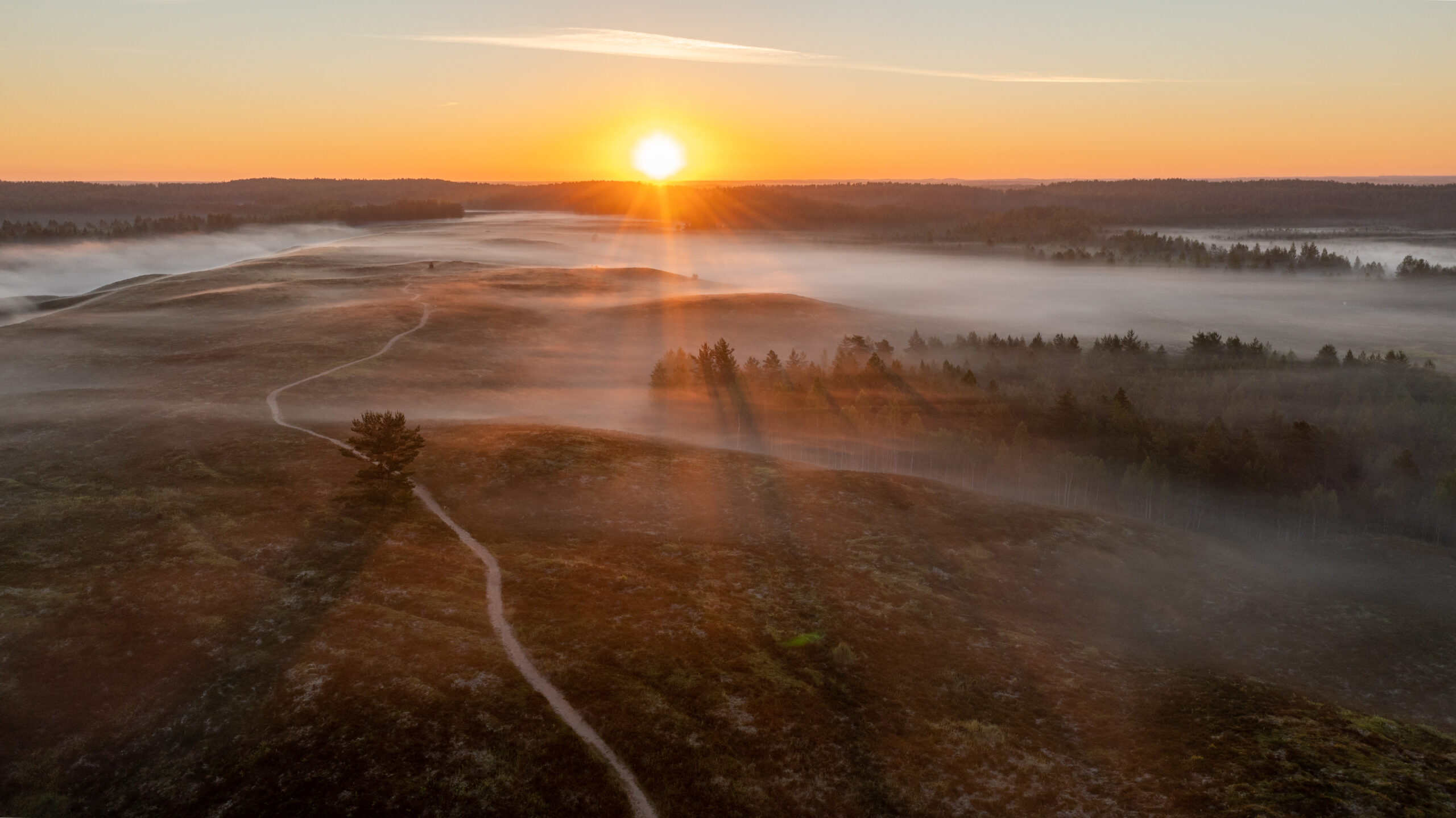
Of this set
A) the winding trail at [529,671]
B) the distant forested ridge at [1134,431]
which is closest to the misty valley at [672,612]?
the winding trail at [529,671]

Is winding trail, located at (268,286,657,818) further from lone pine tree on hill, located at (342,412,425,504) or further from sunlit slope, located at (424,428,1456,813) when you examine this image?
lone pine tree on hill, located at (342,412,425,504)

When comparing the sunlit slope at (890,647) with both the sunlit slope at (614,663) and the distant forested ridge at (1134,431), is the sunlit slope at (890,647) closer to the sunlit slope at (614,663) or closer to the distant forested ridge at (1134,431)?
the sunlit slope at (614,663)

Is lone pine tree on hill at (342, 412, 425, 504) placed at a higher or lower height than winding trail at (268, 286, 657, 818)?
higher

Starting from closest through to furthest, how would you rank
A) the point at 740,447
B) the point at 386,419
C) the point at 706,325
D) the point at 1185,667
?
the point at 1185,667, the point at 386,419, the point at 740,447, the point at 706,325

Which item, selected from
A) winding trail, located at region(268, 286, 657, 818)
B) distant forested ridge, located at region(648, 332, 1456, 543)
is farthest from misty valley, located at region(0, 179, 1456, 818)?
distant forested ridge, located at region(648, 332, 1456, 543)

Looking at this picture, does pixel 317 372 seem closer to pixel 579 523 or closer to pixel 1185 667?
pixel 579 523

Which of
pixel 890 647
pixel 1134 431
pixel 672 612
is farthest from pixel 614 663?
pixel 1134 431

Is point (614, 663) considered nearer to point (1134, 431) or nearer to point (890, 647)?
point (890, 647)

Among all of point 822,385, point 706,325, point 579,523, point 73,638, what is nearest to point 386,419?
point 579,523

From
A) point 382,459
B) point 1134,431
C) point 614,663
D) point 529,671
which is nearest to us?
point 529,671
